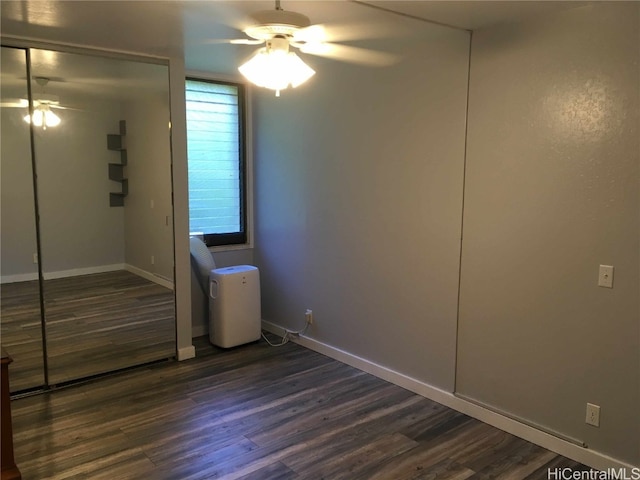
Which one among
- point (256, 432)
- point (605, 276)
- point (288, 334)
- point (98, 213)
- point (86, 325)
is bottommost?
point (256, 432)

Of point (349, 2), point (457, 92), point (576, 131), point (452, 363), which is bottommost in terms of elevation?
point (452, 363)

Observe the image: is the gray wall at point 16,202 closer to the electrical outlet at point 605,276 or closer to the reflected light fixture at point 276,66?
the reflected light fixture at point 276,66

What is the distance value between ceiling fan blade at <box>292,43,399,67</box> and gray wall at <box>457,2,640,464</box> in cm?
71

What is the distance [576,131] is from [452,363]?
1.61m

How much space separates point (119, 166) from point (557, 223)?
2982 mm

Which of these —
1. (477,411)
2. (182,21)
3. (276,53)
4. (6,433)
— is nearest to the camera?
(276,53)

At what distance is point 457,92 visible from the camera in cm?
314

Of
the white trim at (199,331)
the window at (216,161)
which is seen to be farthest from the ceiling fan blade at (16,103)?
the white trim at (199,331)

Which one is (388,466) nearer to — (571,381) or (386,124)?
(571,381)

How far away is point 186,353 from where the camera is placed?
166 inches

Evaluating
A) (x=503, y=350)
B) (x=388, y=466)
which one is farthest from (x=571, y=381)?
(x=388, y=466)

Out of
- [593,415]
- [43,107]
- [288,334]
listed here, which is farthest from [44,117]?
[593,415]

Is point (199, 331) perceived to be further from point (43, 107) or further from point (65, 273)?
point (43, 107)

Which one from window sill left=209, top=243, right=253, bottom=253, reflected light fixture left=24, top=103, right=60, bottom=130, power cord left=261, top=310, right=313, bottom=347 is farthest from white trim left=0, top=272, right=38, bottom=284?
A: power cord left=261, top=310, right=313, bottom=347
